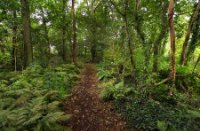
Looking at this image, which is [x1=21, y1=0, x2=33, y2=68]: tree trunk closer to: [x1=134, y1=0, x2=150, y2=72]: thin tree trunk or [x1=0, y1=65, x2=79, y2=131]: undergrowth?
[x1=0, y1=65, x2=79, y2=131]: undergrowth

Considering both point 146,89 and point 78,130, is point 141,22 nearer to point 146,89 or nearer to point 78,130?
point 146,89

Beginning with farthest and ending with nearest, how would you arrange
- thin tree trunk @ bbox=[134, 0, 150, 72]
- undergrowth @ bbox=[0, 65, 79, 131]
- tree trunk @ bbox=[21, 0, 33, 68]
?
tree trunk @ bbox=[21, 0, 33, 68], thin tree trunk @ bbox=[134, 0, 150, 72], undergrowth @ bbox=[0, 65, 79, 131]

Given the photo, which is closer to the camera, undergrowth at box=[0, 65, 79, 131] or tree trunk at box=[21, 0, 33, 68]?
undergrowth at box=[0, 65, 79, 131]

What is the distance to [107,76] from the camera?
10.4 meters

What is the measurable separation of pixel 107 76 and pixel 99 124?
535 cm

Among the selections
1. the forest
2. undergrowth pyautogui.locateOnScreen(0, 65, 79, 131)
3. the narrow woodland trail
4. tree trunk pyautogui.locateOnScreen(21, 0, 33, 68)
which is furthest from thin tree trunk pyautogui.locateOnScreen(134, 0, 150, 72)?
tree trunk pyautogui.locateOnScreen(21, 0, 33, 68)

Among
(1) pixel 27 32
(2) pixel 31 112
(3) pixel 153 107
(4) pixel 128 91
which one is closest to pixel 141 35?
(4) pixel 128 91

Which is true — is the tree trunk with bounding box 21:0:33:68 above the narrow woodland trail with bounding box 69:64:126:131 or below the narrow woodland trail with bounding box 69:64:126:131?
above

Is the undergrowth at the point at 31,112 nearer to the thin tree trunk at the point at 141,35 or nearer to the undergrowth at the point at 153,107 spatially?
the undergrowth at the point at 153,107

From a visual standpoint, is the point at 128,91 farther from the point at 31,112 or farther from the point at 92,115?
the point at 31,112

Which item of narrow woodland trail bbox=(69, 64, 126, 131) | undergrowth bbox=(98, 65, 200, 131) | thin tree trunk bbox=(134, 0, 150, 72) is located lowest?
narrow woodland trail bbox=(69, 64, 126, 131)

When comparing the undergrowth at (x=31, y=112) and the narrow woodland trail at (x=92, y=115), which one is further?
the narrow woodland trail at (x=92, y=115)

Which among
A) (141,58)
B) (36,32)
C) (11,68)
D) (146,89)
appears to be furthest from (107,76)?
(36,32)

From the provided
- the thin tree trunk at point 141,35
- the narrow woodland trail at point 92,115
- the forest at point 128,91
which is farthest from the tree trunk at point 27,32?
the thin tree trunk at point 141,35
